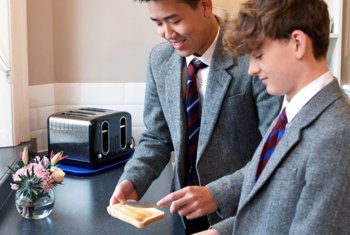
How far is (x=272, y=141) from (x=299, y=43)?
8.4 inches

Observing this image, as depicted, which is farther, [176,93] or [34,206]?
[34,206]

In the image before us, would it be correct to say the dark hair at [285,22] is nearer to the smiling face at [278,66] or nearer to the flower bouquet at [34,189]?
the smiling face at [278,66]

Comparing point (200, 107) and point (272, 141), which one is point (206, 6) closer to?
point (200, 107)

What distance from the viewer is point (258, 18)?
90cm

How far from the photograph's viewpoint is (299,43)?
85 centimetres

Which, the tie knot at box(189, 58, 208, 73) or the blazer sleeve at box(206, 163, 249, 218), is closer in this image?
the blazer sleeve at box(206, 163, 249, 218)

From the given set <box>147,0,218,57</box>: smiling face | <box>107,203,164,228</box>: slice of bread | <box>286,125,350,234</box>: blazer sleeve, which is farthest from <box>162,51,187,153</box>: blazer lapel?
<box>286,125,350,234</box>: blazer sleeve

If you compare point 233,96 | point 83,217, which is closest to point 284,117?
point 233,96

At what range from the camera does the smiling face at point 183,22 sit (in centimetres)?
116

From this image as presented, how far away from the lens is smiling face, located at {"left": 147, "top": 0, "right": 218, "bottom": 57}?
3.81 ft

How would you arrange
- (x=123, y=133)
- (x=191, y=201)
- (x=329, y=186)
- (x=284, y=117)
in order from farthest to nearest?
1. (x=123, y=133)
2. (x=191, y=201)
3. (x=284, y=117)
4. (x=329, y=186)

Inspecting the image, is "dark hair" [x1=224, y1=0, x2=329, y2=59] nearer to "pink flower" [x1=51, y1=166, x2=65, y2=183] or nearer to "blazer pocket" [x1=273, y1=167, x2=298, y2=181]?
"blazer pocket" [x1=273, y1=167, x2=298, y2=181]

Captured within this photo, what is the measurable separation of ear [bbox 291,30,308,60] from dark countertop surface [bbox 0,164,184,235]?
2.22 ft

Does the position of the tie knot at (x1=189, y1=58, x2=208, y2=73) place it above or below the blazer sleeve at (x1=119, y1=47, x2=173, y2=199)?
above
